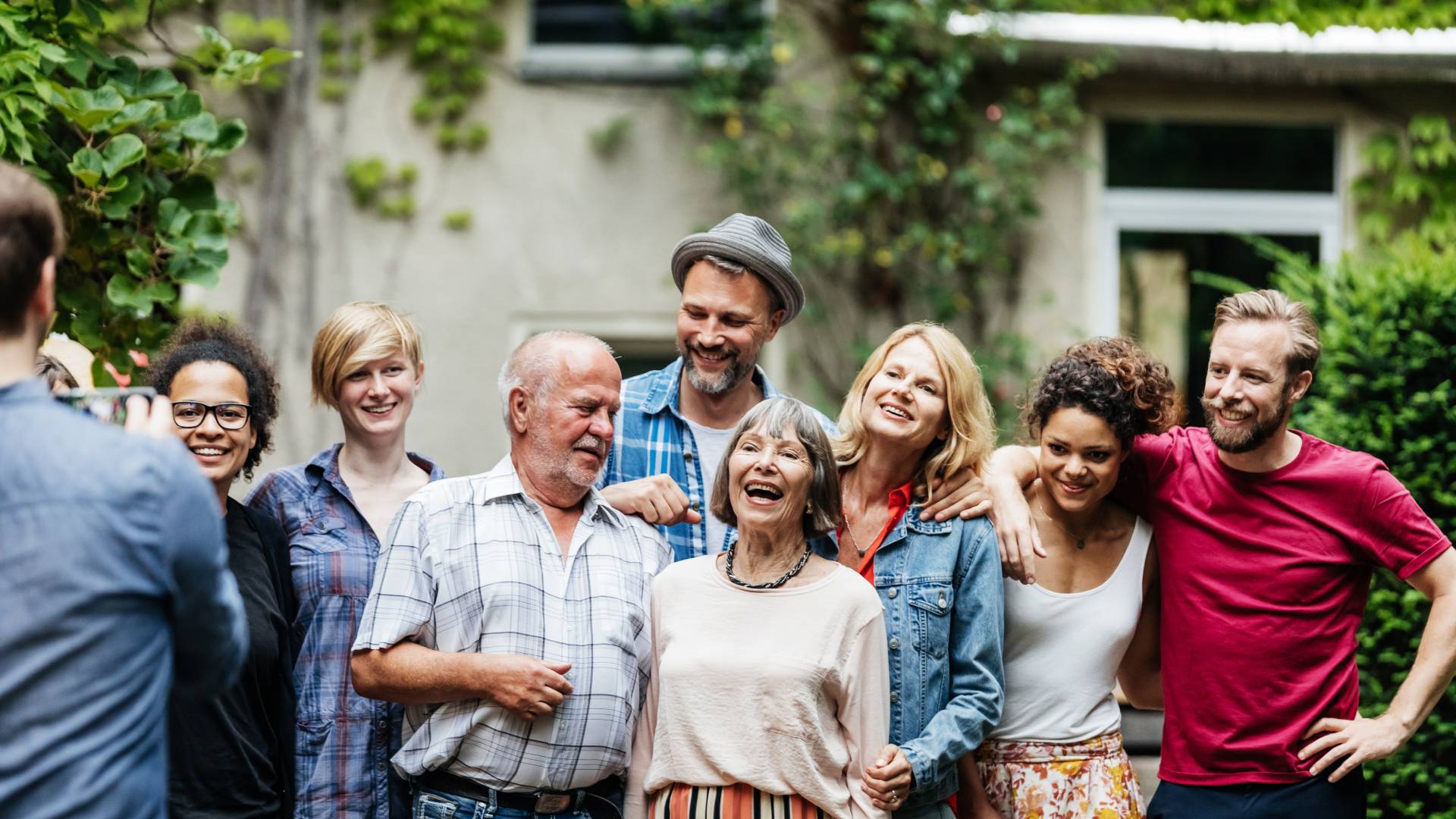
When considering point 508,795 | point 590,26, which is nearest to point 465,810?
point 508,795

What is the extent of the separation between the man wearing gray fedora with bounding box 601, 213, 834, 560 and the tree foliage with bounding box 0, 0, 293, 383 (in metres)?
1.19

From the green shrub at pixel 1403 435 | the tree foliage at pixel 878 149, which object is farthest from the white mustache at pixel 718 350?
the tree foliage at pixel 878 149

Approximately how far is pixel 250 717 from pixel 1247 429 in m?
2.37

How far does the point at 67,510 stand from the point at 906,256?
5.84 m

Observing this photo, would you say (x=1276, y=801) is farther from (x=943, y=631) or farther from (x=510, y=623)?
(x=510, y=623)

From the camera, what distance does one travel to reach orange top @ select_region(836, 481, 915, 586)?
3182mm

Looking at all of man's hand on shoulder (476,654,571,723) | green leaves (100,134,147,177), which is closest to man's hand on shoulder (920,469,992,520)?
man's hand on shoulder (476,654,571,723)

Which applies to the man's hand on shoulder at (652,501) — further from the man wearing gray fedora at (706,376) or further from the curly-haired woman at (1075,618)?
the curly-haired woman at (1075,618)

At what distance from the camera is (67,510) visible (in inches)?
75.7

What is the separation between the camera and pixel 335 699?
3199mm

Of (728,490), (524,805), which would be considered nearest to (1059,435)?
(728,490)

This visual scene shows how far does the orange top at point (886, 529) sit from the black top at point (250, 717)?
133 centimetres

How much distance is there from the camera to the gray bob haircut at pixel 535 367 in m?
3.10

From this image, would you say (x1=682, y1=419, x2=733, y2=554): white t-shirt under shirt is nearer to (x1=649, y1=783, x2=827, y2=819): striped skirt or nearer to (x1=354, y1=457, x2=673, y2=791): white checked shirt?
(x1=354, y1=457, x2=673, y2=791): white checked shirt
